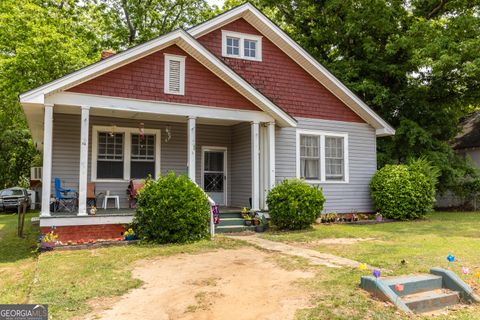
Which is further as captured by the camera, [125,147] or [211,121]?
[211,121]

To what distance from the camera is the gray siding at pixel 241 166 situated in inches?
536

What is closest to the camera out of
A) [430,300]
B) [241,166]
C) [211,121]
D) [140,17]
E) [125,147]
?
[430,300]

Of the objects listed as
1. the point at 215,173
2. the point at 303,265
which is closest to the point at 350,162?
the point at 215,173

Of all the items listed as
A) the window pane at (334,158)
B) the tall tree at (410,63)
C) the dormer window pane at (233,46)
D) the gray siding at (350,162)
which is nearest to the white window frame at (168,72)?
the dormer window pane at (233,46)

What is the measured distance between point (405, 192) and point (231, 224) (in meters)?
6.60

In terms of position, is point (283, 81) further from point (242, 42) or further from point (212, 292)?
point (212, 292)

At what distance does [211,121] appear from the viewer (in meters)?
13.2

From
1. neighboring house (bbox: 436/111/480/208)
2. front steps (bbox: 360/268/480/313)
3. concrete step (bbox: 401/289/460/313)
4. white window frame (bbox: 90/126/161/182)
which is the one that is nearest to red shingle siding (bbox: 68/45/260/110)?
white window frame (bbox: 90/126/161/182)

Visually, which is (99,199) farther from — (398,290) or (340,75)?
(340,75)

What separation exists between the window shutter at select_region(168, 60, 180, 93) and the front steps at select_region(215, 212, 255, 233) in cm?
381

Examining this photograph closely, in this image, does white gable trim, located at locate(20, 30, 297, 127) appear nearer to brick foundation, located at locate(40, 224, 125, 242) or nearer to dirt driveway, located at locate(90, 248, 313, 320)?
Result: brick foundation, located at locate(40, 224, 125, 242)

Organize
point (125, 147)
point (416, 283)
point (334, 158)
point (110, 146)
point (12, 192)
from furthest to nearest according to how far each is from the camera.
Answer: point (12, 192) < point (334, 158) < point (125, 147) < point (110, 146) < point (416, 283)

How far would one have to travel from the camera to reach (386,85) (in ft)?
65.1

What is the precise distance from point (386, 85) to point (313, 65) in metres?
7.03
